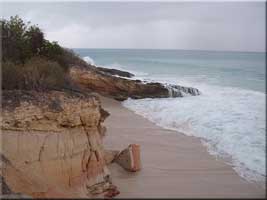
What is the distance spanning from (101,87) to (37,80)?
41.6 feet

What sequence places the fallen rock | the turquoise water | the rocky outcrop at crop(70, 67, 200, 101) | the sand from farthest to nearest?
the turquoise water < the rocky outcrop at crop(70, 67, 200, 101) < the fallen rock < the sand

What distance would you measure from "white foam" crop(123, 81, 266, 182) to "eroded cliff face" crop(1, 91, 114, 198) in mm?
2743

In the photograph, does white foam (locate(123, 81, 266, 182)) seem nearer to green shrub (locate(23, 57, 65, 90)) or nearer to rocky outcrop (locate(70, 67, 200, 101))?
rocky outcrop (locate(70, 67, 200, 101))

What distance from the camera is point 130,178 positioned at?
24.4 ft

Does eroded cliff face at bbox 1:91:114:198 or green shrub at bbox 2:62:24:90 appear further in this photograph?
green shrub at bbox 2:62:24:90

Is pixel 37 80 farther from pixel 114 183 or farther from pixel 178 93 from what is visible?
pixel 178 93

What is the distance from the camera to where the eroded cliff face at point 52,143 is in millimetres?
5570

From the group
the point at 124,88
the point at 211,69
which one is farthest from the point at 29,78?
the point at 211,69

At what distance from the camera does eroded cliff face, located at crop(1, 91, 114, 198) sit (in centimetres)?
557

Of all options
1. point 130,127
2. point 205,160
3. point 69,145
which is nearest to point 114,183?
point 69,145

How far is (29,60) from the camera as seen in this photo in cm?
785

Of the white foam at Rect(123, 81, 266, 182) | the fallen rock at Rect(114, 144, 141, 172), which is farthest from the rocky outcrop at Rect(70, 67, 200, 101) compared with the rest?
the fallen rock at Rect(114, 144, 141, 172)

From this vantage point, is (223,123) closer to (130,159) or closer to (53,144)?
(130,159)

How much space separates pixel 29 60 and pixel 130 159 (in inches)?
121
